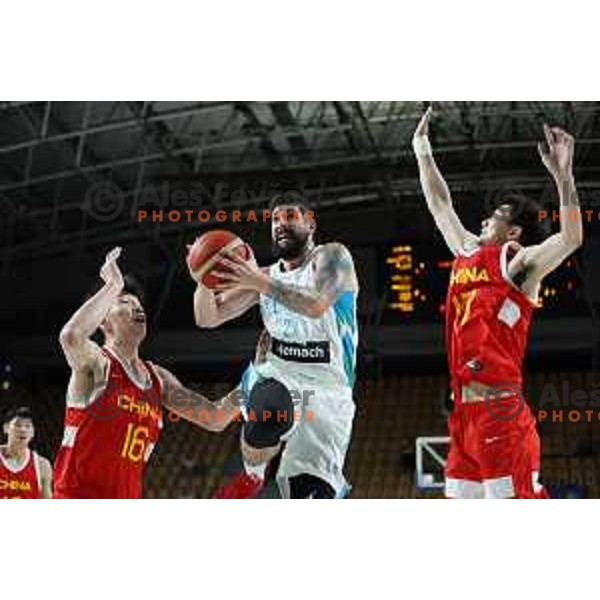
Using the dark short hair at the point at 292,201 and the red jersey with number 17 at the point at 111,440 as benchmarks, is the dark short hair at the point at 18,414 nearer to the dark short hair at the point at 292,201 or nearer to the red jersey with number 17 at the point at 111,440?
the red jersey with number 17 at the point at 111,440

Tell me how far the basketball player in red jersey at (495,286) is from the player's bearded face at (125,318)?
1.42 metres

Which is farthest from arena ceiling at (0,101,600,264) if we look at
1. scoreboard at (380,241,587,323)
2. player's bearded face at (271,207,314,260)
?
scoreboard at (380,241,587,323)

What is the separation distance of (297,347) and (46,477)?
129 centimetres

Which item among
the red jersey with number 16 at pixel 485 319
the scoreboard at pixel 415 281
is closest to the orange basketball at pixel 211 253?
the scoreboard at pixel 415 281

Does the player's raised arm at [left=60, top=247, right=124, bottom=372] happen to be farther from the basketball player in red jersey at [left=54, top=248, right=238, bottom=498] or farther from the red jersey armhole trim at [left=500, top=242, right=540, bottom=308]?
the red jersey armhole trim at [left=500, top=242, right=540, bottom=308]

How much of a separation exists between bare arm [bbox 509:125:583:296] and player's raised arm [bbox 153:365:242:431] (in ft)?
4.63

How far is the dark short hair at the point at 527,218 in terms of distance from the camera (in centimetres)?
495
